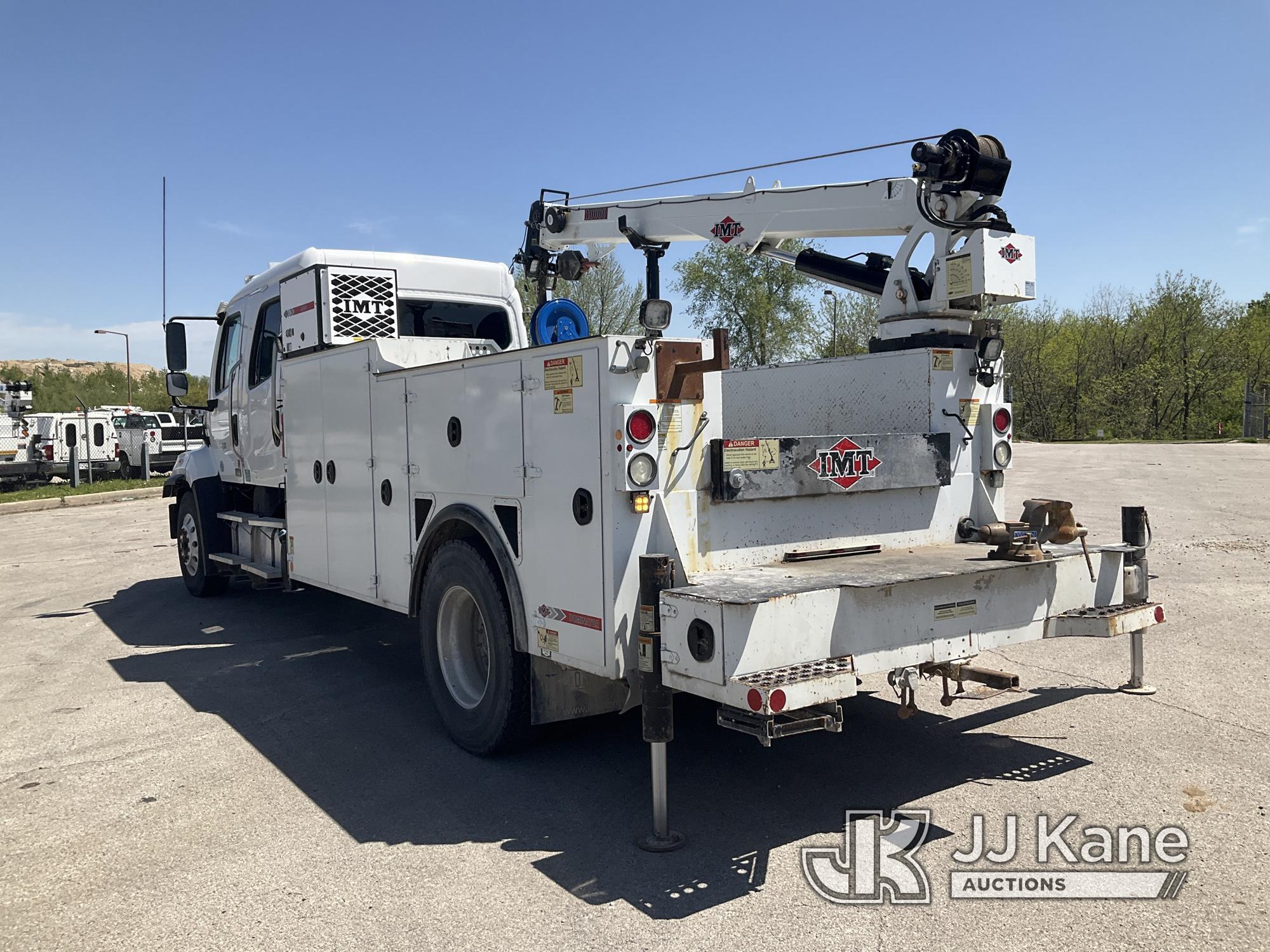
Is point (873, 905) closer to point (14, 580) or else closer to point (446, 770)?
point (446, 770)

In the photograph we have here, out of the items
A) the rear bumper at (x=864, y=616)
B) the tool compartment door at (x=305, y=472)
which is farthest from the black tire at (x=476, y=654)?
the tool compartment door at (x=305, y=472)

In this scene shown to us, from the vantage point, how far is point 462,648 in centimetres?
547

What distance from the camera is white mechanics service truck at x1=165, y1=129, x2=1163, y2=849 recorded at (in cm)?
396

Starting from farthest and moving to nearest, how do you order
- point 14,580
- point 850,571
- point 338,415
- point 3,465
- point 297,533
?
point 3,465 → point 14,580 → point 297,533 → point 338,415 → point 850,571

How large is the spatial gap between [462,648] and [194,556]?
5.70 m

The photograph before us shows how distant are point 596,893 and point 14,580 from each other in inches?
423

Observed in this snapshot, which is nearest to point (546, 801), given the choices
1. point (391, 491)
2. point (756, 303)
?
point (391, 491)

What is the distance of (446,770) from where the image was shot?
495 centimetres

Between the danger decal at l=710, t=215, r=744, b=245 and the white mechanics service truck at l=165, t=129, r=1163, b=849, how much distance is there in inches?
0.9

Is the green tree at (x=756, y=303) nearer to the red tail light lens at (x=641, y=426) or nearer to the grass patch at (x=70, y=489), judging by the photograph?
the grass patch at (x=70, y=489)

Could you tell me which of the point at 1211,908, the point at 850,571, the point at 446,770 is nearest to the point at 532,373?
the point at 850,571

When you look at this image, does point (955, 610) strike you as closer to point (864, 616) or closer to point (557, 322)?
point (864, 616)

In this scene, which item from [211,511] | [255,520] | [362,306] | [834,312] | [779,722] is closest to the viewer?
[779,722]

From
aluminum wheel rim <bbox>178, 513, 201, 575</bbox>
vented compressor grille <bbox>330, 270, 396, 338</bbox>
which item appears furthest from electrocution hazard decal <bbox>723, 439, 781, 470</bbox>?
aluminum wheel rim <bbox>178, 513, 201, 575</bbox>
